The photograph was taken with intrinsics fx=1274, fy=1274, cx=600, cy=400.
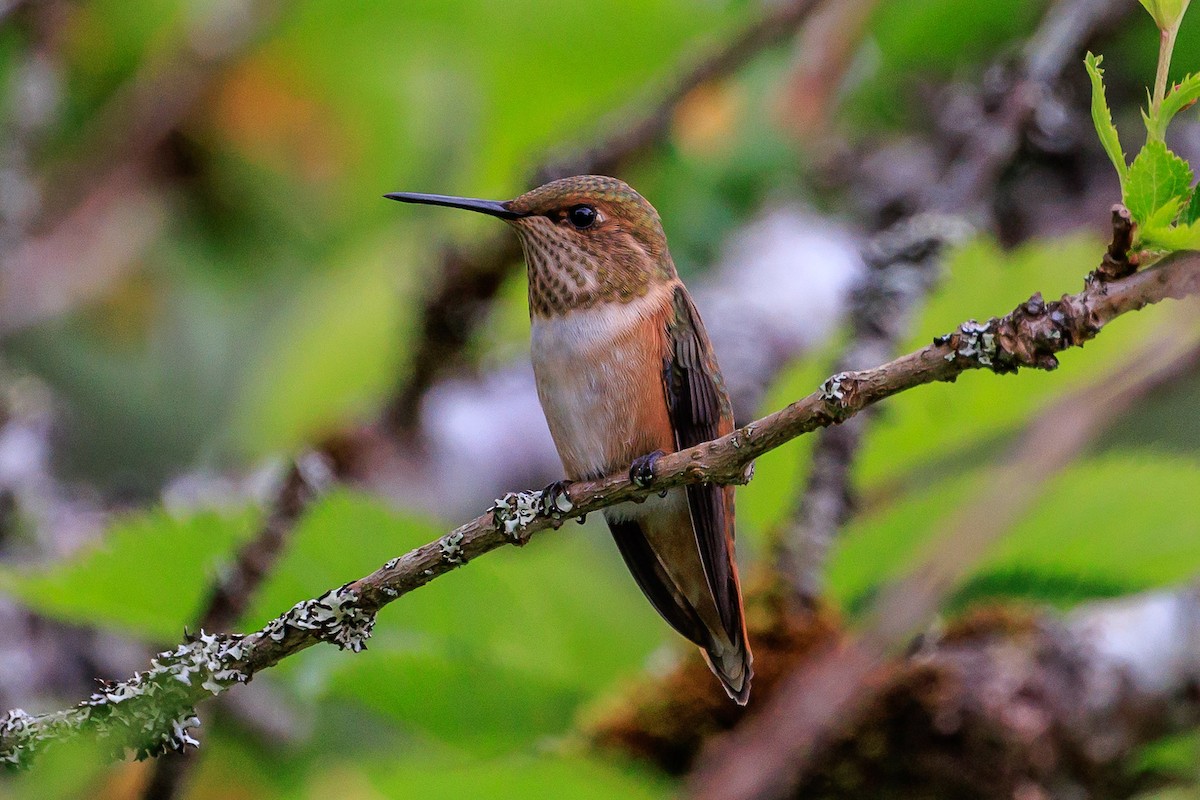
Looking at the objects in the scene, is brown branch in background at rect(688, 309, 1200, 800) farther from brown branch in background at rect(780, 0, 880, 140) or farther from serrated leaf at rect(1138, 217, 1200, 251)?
brown branch in background at rect(780, 0, 880, 140)

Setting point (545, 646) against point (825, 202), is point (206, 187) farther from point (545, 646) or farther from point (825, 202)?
point (545, 646)

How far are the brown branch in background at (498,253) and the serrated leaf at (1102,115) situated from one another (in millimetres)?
2513

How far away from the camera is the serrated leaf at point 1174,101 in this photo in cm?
126

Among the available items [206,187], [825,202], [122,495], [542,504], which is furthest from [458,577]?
[825,202]

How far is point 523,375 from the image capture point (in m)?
4.65

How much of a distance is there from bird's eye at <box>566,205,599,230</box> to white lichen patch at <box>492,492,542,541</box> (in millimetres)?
736

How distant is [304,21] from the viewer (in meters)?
4.84

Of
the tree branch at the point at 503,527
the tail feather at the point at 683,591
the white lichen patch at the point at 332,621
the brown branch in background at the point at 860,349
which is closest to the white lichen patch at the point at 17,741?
the tree branch at the point at 503,527

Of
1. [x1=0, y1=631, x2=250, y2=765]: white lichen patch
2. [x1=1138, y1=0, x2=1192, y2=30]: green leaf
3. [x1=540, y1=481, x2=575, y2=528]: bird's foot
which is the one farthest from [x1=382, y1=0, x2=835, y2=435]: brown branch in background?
[x1=1138, y1=0, x2=1192, y2=30]: green leaf

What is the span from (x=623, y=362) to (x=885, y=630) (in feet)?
2.55

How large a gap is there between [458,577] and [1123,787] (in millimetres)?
1707

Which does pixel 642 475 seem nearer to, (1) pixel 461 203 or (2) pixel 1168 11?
(1) pixel 461 203

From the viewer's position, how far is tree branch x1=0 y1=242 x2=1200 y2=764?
50.0 inches

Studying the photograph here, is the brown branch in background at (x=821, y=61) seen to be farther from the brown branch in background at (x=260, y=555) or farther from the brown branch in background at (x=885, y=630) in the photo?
the brown branch in background at (x=260, y=555)
